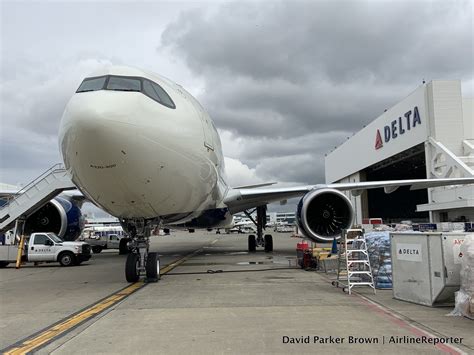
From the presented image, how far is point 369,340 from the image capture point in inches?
189

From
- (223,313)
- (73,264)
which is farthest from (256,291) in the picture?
(73,264)

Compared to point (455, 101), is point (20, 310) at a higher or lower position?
lower

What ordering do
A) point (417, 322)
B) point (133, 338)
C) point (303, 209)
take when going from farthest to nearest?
point (303, 209) → point (417, 322) → point (133, 338)

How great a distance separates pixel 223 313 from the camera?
247 inches

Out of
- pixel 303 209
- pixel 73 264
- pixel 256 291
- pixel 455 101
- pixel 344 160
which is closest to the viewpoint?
pixel 256 291

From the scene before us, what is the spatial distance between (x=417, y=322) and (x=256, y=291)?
3249 millimetres

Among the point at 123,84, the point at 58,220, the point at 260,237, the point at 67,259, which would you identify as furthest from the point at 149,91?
the point at 260,237

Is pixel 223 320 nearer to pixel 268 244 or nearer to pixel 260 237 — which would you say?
pixel 268 244

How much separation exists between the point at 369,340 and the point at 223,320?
6.26 ft

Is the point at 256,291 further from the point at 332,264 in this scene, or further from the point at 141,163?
the point at 332,264

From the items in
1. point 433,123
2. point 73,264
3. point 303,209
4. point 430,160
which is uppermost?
point 433,123

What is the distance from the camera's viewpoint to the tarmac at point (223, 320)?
15.3 feet

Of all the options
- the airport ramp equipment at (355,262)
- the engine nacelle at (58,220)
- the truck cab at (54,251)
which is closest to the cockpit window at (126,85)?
the airport ramp equipment at (355,262)

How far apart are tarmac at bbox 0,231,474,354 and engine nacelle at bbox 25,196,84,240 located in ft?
25.7
